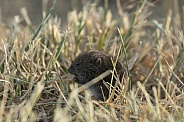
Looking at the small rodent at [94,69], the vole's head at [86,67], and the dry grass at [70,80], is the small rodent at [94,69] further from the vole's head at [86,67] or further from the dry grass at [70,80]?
the dry grass at [70,80]

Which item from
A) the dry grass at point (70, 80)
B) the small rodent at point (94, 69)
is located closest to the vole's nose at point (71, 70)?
the small rodent at point (94, 69)

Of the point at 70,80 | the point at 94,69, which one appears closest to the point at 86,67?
the point at 94,69

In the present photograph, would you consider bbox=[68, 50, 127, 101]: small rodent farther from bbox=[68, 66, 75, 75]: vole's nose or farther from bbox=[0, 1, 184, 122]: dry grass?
bbox=[0, 1, 184, 122]: dry grass

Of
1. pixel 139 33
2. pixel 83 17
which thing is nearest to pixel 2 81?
pixel 83 17

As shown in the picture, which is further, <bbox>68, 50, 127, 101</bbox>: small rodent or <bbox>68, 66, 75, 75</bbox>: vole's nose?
<bbox>68, 66, 75, 75</bbox>: vole's nose

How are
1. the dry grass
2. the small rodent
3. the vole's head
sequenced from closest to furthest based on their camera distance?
the dry grass, the small rodent, the vole's head

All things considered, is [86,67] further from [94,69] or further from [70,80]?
[70,80]

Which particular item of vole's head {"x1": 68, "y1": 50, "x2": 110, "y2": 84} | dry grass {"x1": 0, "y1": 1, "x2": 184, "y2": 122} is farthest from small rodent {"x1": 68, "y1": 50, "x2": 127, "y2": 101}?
dry grass {"x1": 0, "y1": 1, "x2": 184, "y2": 122}
